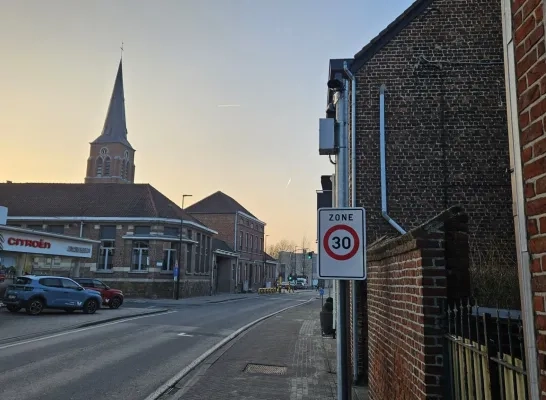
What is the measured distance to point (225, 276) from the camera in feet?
197

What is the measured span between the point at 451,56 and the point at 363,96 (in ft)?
7.10

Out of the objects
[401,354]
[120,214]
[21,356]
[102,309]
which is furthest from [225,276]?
[401,354]

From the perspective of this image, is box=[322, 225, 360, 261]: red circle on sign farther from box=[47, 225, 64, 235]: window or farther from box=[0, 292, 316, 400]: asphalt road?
box=[47, 225, 64, 235]: window

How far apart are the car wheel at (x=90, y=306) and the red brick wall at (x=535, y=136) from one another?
22.8 meters

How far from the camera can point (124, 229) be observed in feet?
132

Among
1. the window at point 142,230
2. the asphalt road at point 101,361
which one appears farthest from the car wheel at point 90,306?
the window at point 142,230

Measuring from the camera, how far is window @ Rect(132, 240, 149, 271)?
39.8 m

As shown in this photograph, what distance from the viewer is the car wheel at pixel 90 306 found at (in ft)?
72.1

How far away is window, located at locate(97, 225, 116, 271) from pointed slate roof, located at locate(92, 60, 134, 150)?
36.3 metres

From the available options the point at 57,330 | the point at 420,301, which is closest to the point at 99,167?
the point at 57,330

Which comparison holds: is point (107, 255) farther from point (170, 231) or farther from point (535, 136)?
point (535, 136)

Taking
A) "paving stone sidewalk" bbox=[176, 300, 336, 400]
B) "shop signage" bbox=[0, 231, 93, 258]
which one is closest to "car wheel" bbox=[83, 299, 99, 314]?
"shop signage" bbox=[0, 231, 93, 258]

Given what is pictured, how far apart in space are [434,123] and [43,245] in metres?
24.4

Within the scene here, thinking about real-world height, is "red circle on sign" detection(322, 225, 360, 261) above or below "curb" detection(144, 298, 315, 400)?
above
